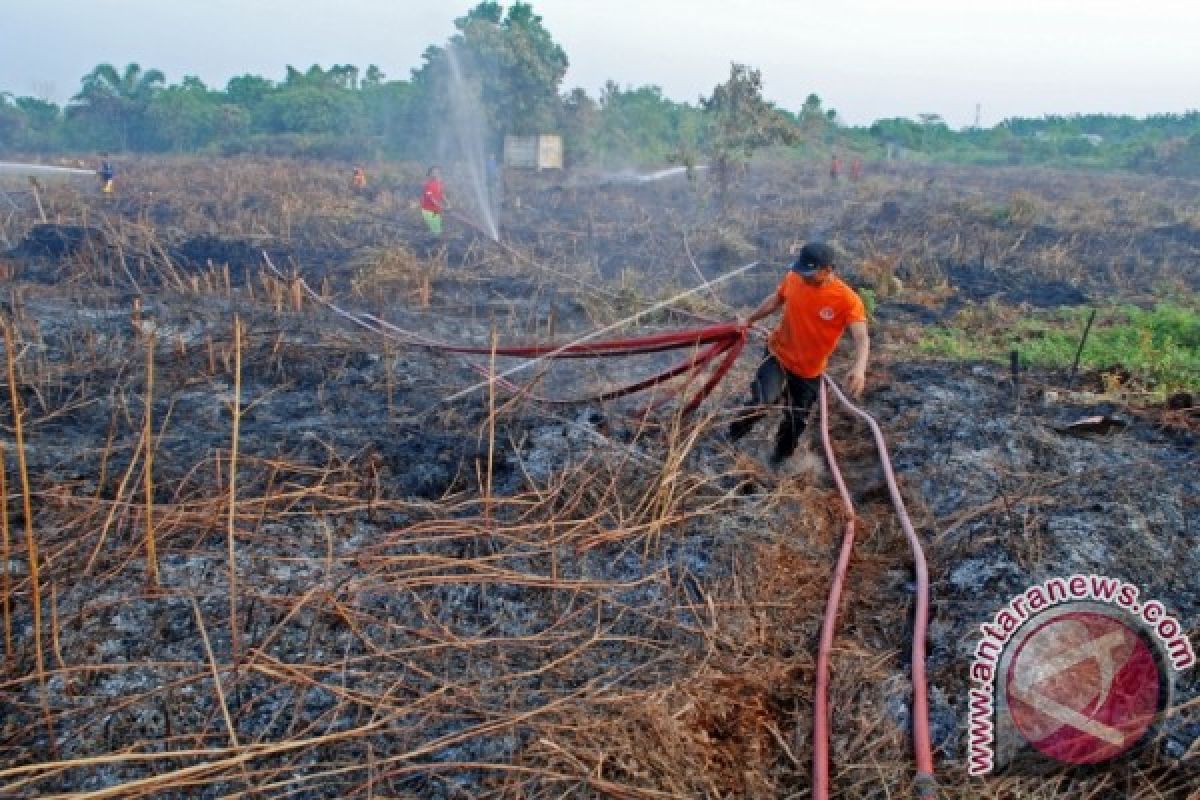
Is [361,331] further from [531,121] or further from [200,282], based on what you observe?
[531,121]

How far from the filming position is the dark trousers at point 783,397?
5336 mm

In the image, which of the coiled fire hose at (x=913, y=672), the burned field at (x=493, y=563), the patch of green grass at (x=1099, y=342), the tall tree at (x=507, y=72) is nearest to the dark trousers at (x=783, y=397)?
the burned field at (x=493, y=563)

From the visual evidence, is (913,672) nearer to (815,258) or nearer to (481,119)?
(815,258)

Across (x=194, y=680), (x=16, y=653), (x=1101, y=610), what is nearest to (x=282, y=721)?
(x=194, y=680)

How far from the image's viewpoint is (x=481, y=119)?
114 ft

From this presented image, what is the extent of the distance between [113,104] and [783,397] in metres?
45.7

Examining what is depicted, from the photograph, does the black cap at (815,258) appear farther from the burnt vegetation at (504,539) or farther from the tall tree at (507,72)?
the tall tree at (507,72)

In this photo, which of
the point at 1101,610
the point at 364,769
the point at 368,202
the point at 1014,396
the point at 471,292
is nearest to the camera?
the point at 364,769

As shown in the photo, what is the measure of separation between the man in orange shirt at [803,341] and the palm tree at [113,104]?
4515cm

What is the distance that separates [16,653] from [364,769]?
1.43 metres

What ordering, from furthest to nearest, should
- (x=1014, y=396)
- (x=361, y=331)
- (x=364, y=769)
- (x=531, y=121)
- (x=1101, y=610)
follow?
(x=531, y=121) → (x=361, y=331) → (x=1014, y=396) → (x=1101, y=610) → (x=364, y=769)

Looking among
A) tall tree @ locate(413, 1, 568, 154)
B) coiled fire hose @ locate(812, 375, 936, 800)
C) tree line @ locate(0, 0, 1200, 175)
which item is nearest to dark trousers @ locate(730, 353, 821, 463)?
coiled fire hose @ locate(812, 375, 936, 800)

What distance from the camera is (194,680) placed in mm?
2908

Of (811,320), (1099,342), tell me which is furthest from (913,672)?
(1099,342)
